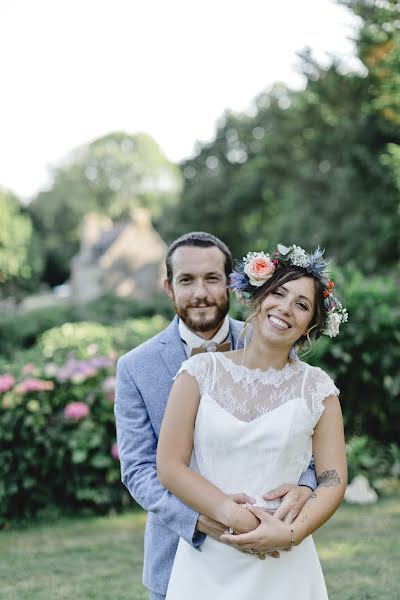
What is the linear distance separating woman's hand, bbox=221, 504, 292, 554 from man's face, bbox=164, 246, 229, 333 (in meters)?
0.91

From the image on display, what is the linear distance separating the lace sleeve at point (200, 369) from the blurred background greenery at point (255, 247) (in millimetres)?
4333

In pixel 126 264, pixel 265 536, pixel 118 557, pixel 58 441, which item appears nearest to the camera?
pixel 265 536

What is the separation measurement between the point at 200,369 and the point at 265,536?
63 centimetres

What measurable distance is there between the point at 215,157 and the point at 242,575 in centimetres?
4084

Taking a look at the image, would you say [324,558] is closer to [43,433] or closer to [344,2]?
[43,433]

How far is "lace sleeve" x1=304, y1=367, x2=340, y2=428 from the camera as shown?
8.56 ft

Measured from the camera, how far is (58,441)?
685cm

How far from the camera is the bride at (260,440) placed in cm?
254

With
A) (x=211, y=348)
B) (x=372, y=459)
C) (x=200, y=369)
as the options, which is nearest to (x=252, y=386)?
(x=200, y=369)

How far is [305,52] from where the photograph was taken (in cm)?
1988

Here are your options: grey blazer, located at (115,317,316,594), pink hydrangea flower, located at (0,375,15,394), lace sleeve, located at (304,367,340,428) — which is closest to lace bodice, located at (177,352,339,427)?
lace sleeve, located at (304,367,340,428)

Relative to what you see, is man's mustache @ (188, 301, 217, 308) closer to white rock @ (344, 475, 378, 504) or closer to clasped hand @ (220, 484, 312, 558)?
clasped hand @ (220, 484, 312, 558)

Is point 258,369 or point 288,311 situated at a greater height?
point 288,311

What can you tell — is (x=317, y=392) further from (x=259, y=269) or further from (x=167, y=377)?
(x=167, y=377)
